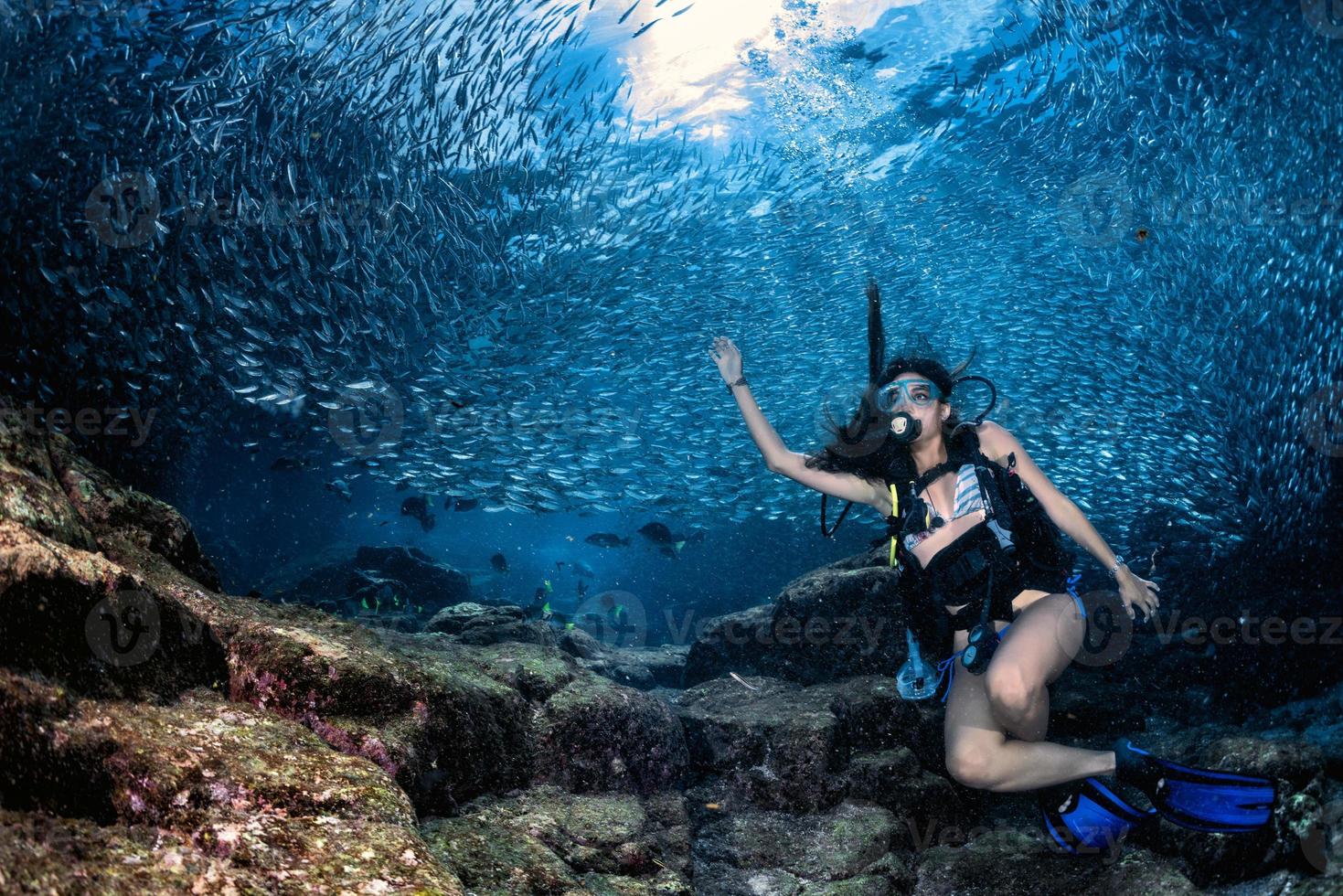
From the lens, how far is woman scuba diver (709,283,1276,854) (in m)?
3.30

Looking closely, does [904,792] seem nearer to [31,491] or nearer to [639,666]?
[31,491]

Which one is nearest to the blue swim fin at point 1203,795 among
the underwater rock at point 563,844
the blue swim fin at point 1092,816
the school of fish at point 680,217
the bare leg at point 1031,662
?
the blue swim fin at point 1092,816

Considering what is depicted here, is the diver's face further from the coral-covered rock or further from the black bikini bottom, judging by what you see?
the coral-covered rock

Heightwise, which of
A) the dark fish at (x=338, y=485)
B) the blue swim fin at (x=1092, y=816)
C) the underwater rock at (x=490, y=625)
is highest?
the dark fish at (x=338, y=485)

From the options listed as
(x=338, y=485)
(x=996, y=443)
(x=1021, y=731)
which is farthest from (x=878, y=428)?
(x=338, y=485)

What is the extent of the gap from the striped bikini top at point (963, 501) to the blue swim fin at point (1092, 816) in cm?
150

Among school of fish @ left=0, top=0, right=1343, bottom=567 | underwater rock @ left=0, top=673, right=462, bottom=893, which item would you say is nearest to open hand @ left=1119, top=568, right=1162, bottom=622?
school of fish @ left=0, top=0, right=1343, bottom=567

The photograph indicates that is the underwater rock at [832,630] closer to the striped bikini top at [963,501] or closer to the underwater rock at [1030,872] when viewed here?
the underwater rock at [1030,872]

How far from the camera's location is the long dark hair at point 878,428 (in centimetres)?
414

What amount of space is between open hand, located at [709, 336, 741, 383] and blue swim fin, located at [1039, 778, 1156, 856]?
3.09m

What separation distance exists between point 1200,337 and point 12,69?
18594 millimetres

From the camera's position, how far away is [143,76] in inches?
317

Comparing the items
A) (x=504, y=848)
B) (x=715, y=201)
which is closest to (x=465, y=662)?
(x=504, y=848)

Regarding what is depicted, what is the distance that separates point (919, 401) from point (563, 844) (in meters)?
3.23
